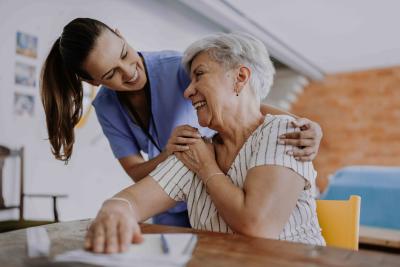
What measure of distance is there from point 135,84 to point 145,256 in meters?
0.91

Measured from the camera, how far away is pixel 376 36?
488 centimetres

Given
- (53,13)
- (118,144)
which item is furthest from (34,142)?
(118,144)

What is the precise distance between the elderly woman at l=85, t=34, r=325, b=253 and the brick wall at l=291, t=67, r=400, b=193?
5536mm

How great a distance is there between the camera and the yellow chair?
1305mm

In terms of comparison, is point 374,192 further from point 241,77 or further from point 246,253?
point 246,253

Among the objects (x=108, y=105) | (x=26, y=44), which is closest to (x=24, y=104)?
(x=26, y=44)

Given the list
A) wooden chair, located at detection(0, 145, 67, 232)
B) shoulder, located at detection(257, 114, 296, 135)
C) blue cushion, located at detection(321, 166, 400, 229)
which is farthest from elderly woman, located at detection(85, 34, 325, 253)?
blue cushion, located at detection(321, 166, 400, 229)

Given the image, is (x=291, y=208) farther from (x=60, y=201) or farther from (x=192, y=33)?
(x=192, y=33)

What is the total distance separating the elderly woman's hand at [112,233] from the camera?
2.76 ft

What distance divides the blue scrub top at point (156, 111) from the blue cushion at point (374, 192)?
2759mm

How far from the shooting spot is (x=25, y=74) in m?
2.55

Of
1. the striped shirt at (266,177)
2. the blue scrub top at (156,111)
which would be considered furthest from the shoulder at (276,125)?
the blue scrub top at (156,111)

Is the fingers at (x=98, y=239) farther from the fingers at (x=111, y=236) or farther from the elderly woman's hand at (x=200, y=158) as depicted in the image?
the elderly woman's hand at (x=200, y=158)

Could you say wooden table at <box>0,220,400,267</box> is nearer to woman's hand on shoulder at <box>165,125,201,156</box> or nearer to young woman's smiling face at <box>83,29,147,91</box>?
woman's hand on shoulder at <box>165,125,201,156</box>
